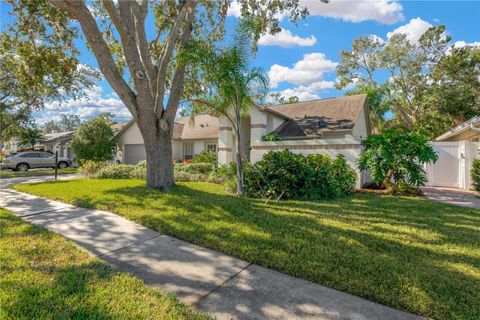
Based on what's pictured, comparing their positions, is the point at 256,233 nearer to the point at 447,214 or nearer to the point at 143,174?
the point at 447,214

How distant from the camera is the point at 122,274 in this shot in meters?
3.01

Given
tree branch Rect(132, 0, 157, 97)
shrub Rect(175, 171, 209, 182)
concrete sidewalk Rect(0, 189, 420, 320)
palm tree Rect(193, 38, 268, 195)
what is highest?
tree branch Rect(132, 0, 157, 97)

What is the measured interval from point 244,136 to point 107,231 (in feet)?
43.9

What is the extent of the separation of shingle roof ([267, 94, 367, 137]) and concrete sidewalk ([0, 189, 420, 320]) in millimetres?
10839

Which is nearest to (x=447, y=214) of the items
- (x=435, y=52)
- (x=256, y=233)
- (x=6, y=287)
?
(x=256, y=233)

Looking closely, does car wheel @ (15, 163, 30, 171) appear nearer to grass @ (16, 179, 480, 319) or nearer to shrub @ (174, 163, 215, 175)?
shrub @ (174, 163, 215, 175)

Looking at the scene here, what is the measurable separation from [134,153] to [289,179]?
19207 millimetres

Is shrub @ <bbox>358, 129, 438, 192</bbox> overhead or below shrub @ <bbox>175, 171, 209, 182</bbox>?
overhead

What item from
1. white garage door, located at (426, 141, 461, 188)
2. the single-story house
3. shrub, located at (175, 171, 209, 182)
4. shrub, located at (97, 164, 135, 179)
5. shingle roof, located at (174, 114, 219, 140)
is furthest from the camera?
shingle roof, located at (174, 114, 219, 140)

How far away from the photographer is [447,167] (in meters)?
11.5

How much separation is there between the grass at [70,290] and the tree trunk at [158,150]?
4.95 meters

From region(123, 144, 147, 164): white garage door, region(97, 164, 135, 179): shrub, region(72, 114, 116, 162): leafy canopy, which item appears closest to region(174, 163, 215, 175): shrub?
region(97, 164, 135, 179): shrub

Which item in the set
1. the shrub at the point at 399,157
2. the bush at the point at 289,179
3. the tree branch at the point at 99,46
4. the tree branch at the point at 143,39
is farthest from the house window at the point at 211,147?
the shrub at the point at 399,157

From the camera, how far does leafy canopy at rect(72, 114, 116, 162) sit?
61.6ft
